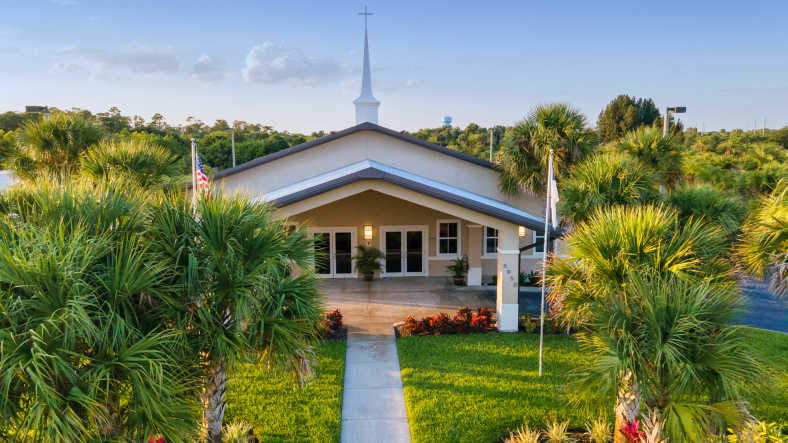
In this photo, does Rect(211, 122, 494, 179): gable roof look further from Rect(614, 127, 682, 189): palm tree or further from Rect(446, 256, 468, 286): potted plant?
Rect(614, 127, 682, 189): palm tree

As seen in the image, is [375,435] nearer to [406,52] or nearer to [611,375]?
[611,375]

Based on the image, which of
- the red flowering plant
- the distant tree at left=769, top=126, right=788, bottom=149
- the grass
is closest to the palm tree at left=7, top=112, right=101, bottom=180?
the grass

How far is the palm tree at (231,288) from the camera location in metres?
5.97

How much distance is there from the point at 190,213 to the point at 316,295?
2.16 meters

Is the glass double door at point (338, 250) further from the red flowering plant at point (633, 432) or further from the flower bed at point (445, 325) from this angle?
the red flowering plant at point (633, 432)

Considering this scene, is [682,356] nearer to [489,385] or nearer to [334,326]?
[489,385]

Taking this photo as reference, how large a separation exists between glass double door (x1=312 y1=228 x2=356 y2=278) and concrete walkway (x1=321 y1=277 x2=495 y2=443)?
0.52 meters

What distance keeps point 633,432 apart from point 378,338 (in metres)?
7.50

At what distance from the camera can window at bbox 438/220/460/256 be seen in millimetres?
19672

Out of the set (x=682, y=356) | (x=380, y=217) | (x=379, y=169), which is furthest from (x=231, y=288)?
(x=380, y=217)

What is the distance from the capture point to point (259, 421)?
Result: 873 cm

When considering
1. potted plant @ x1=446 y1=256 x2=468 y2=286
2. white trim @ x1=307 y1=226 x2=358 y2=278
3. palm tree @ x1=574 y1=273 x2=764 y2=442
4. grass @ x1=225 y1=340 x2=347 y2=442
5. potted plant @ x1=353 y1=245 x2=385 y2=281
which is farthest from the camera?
white trim @ x1=307 y1=226 x2=358 y2=278

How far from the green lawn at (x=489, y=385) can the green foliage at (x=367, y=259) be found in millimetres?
6264

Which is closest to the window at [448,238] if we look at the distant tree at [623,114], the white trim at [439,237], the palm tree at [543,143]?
the white trim at [439,237]
